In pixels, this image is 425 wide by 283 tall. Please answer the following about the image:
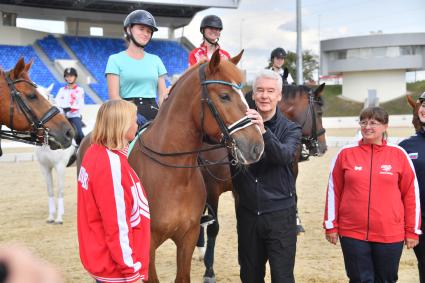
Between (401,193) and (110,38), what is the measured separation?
34865mm

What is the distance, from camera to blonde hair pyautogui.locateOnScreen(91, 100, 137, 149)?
2688mm

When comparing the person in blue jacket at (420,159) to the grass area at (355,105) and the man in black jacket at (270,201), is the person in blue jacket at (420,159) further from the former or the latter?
the grass area at (355,105)

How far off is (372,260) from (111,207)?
7.42ft

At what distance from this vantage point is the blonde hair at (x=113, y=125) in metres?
2.69

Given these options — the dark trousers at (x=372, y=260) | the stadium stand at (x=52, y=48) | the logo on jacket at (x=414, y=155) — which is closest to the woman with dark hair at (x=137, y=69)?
the dark trousers at (x=372, y=260)

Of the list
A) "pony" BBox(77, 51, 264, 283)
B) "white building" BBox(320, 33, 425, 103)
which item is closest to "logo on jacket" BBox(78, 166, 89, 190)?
"pony" BBox(77, 51, 264, 283)

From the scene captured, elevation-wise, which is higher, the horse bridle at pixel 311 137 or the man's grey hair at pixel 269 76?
the man's grey hair at pixel 269 76

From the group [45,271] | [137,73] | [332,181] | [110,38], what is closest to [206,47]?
[137,73]

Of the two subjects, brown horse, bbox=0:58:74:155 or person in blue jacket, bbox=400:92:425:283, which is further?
brown horse, bbox=0:58:74:155

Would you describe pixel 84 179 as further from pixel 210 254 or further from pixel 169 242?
pixel 169 242

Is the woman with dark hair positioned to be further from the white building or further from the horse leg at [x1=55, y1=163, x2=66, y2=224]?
the white building

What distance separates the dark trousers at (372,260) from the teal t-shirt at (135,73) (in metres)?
2.30

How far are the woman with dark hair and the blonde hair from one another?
1.39m

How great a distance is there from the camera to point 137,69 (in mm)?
4246
